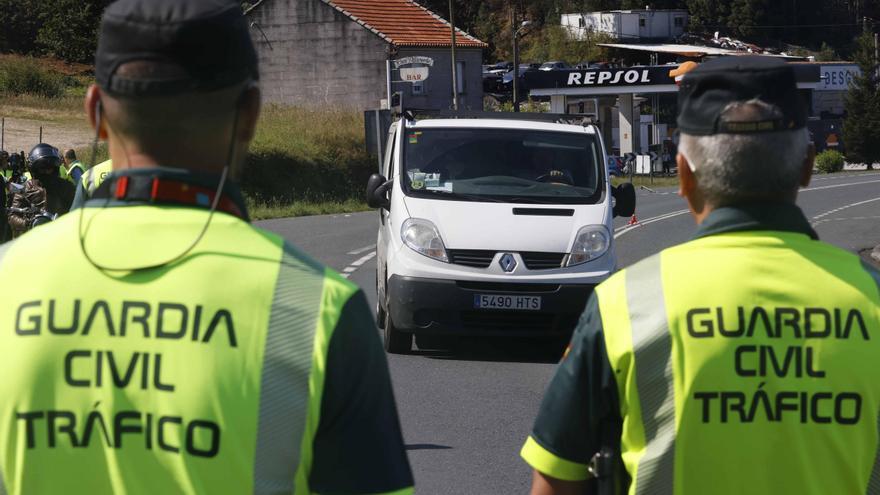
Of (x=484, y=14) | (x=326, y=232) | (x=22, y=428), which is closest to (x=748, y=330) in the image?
(x=22, y=428)

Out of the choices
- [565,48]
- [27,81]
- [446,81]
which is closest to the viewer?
[27,81]

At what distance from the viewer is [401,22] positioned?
6888 cm

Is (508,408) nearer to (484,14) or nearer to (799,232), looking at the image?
(799,232)

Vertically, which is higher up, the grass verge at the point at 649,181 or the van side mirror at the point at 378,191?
the van side mirror at the point at 378,191

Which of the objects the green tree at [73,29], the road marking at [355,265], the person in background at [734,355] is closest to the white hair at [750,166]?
the person in background at [734,355]

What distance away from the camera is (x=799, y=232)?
2848 millimetres

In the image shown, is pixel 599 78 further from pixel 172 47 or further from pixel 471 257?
pixel 172 47

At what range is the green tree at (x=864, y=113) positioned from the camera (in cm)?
6594

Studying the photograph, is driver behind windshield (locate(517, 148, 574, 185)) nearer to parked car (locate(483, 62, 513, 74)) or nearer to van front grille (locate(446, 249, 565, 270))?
van front grille (locate(446, 249, 565, 270))

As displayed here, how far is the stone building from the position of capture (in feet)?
215

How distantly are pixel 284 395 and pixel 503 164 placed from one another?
10.3 m

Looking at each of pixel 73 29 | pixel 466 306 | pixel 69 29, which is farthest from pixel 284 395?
pixel 69 29

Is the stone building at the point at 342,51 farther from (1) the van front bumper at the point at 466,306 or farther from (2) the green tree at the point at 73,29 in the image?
(1) the van front bumper at the point at 466,306

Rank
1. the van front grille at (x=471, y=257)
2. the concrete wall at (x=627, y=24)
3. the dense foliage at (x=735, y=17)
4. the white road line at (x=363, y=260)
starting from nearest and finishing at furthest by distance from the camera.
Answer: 1. the van front grille at (x=471, y=257)
2. the white road line at (x=363, y=260)
3. the concrete wall at (x=627, y=24)
4. the dense foliage at (x=735, y=17)
